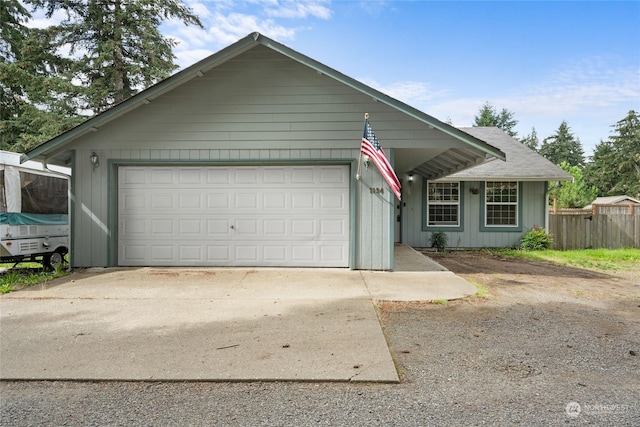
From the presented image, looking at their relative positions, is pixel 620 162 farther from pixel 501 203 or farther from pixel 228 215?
pixel 228 215

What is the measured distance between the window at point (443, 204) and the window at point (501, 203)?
1.08 meters

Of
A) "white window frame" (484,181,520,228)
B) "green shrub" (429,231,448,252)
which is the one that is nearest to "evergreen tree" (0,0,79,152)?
"green shrub" (429,231,448,252)

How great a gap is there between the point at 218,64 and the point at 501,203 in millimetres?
10497

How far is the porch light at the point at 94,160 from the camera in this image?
7.88 meters

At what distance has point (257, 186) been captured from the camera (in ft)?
26.5

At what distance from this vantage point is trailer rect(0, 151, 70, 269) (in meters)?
7.79

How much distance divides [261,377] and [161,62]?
19.5 meters

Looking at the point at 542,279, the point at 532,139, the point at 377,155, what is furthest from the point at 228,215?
the point at 532,139

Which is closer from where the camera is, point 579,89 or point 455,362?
point 455,362

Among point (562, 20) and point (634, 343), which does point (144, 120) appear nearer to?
point (634, 343)

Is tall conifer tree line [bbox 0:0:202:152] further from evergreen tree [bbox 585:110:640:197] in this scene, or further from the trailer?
evergreen tree [bbox 585:110:640:197]

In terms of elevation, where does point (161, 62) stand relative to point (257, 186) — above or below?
above

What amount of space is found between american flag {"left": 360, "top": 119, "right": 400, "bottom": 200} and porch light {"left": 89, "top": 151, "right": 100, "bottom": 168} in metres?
5.83

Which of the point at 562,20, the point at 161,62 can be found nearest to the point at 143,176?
the point at 161,62
